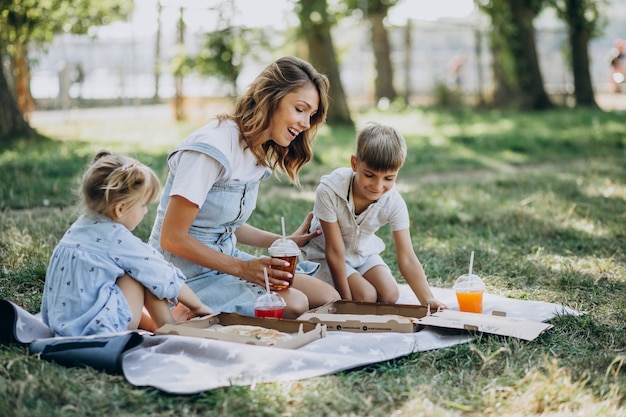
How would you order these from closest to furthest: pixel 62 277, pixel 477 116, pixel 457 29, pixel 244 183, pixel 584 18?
pixel 62 277 < pixel 244 183 < pixel 477 116 < pixel 584 18 < pixel 457 29

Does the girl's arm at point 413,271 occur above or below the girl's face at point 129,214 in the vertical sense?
below

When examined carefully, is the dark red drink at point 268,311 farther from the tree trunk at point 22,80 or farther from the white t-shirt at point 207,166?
the tree trunk at point 22,80

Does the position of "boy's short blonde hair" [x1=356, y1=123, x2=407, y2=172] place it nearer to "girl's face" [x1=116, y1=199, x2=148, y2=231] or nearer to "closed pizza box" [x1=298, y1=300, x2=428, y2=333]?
"closed pizza box" [x1=298, y1=300, x2=428, y2=333]

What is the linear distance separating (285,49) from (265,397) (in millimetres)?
11237

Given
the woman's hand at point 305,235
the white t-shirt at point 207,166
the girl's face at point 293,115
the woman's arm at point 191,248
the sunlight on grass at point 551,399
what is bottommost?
the sunlight on grass at point 551,399

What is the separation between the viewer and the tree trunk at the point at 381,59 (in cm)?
1912

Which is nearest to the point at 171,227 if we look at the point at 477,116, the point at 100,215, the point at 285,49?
the point at 100,215

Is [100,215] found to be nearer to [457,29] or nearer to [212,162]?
[212,162]

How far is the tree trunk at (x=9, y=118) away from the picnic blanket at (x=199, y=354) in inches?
276

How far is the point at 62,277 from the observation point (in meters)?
3.13

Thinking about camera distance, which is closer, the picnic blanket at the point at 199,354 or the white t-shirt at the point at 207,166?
the picnic blanket at the point at 199,354

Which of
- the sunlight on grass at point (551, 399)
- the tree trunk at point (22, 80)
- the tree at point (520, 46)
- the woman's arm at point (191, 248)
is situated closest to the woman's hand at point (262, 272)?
the woman's arm at point (191, 248)

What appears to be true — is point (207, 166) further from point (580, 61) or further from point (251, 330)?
point (580, 61)

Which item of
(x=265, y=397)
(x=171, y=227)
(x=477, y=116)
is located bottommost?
(x=477, y=116)
